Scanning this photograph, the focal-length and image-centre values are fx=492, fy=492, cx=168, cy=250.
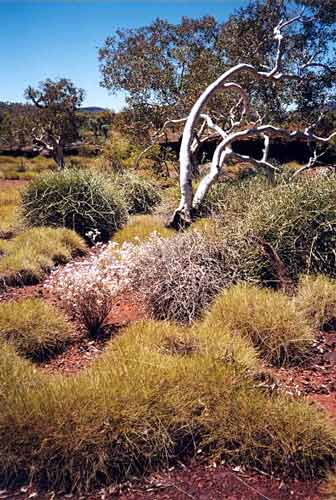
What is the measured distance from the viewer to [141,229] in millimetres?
7961

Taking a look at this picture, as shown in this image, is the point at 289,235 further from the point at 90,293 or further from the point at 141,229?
the point at 141,229

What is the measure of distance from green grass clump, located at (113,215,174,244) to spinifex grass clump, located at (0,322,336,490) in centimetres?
441

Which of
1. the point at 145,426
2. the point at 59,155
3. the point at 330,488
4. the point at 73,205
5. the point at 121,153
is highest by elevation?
the point at 121,153

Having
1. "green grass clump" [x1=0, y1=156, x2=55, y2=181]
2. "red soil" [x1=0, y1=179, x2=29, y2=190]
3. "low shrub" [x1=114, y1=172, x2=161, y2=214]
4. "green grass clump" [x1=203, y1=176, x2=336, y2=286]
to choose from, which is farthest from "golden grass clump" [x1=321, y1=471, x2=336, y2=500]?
"green grass clump" [x1=0, y1=156, x2=55, y2=181]

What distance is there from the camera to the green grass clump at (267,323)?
3.78 metres

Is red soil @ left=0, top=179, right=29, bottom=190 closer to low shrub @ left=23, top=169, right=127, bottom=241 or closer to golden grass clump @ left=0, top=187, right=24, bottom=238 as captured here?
golden grass clump @ left=0, top=187, right=24, bottom=238

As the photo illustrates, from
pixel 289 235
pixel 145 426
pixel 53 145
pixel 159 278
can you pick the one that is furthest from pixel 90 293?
pixel 53 145

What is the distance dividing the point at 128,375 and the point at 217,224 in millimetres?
3096

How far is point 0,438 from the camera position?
256 cm

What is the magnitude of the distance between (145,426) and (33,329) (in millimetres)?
1668

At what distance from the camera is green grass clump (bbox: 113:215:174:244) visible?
748cm

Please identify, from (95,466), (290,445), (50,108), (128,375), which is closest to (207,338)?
(128,375)

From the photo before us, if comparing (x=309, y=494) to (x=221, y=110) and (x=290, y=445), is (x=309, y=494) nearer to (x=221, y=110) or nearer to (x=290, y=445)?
(x=290, y=445)

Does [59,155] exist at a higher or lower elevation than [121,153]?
lower
